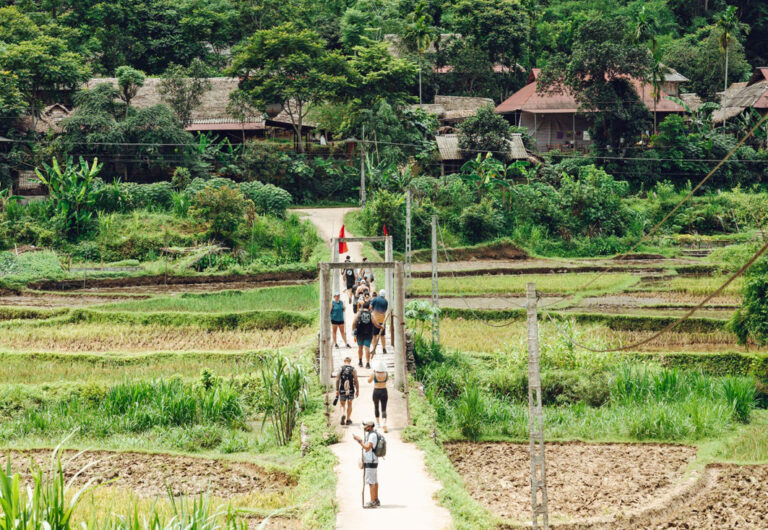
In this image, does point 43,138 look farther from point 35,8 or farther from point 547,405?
point 547,405

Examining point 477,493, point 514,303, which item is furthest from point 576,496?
point 514,303

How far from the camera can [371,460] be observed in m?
10.4

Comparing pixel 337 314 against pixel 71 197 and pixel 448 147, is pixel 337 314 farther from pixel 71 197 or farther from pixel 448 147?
pixel 448 147

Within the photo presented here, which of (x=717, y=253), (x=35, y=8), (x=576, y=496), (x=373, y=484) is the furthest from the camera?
(x=35, y=8)

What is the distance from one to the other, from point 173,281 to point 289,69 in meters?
13.7

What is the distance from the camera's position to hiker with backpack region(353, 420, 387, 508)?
1043 centimetres

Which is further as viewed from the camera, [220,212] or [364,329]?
[220,212]

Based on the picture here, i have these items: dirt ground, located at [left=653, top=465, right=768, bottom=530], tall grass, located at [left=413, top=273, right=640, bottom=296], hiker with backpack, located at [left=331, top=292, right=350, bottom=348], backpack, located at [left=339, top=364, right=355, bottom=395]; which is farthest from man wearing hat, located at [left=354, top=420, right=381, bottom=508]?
tall grass, located at [left=413, top=273, right=640, bottom=296]

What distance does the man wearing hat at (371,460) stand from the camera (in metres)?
10.4

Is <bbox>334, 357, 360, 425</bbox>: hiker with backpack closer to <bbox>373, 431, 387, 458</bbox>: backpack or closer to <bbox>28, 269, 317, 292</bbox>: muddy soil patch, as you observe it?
<bbox>373, 431, 387, 458</bbox>: backpack

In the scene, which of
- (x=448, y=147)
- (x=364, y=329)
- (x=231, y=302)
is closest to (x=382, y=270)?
(x=231, y=302)

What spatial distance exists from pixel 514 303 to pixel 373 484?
14715mm

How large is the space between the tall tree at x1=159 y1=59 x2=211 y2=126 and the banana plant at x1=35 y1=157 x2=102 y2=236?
26.3 ft

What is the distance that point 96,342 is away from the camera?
21.1m
